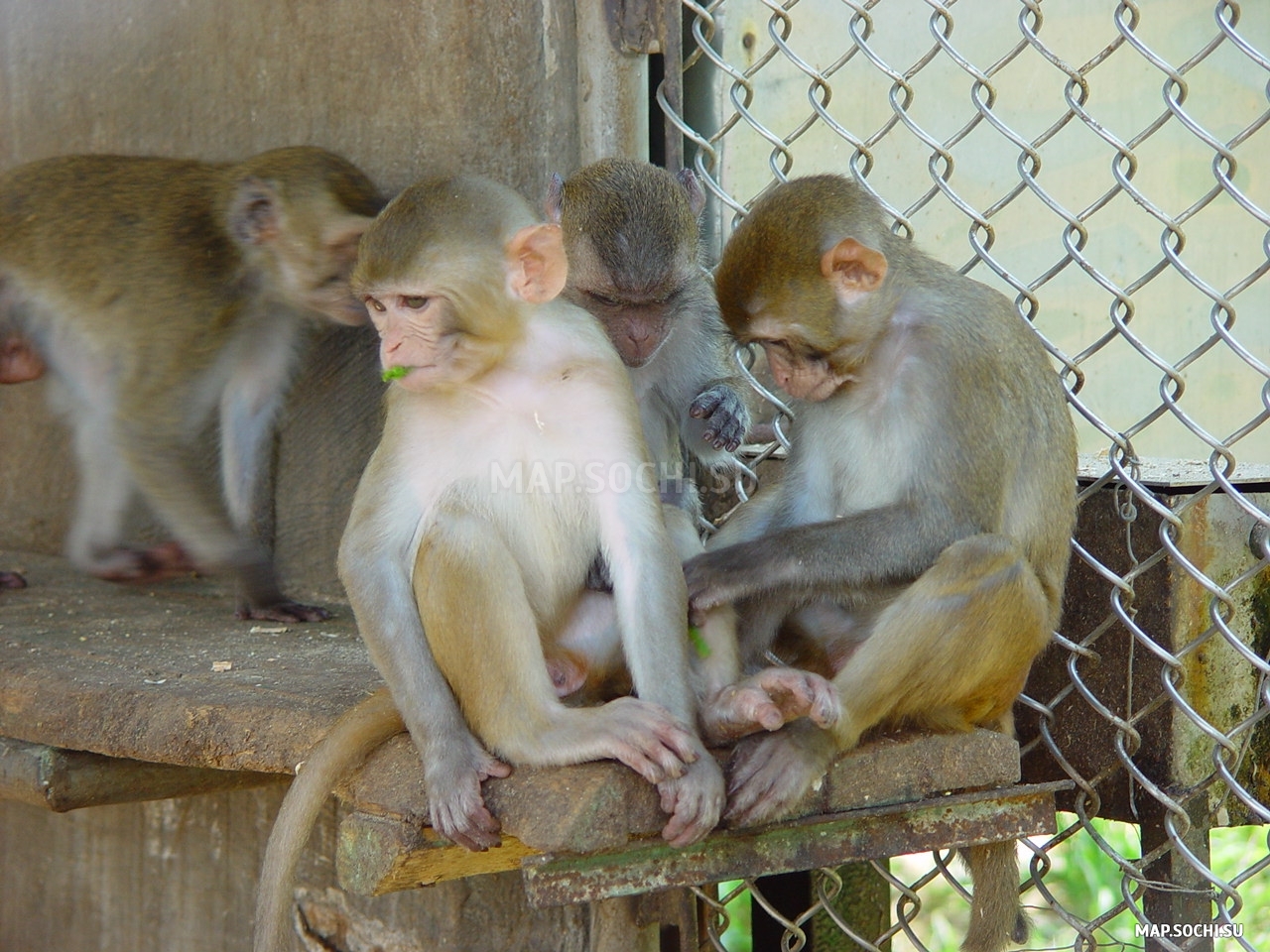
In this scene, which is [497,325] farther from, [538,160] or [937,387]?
[538,160]

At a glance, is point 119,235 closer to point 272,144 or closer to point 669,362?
point 272,144

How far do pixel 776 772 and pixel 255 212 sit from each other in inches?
92.0

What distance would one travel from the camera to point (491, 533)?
230cm

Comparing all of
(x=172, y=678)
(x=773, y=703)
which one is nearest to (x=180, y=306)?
(x=172, y=678)

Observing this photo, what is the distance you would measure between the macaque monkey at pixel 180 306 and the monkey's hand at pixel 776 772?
183 centimetres

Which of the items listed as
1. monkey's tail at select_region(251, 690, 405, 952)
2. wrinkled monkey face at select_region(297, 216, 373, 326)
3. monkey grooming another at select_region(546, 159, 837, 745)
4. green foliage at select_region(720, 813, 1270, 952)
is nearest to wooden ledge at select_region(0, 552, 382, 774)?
monkey's tail at select_region(251, 690, 405, 952)

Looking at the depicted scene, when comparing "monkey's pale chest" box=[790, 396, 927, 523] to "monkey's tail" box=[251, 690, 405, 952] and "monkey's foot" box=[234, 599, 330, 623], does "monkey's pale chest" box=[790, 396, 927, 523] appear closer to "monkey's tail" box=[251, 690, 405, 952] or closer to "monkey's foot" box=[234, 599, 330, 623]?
"monkey's tail" box=[251, 690, 405, 952]

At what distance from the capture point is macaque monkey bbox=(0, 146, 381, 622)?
151 inches

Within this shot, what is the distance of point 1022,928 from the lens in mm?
2727

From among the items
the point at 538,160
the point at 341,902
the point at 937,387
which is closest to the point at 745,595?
the point at 937,387

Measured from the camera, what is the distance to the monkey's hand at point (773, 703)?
224 cm

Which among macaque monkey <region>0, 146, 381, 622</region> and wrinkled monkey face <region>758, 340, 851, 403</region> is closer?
wrinkled monkey face <region>758, 340, 851, 403</region>

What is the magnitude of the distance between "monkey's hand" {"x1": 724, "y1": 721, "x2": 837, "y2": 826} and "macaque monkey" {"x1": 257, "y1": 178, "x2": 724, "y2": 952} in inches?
2.6

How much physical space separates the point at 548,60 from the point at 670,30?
0.97ft
